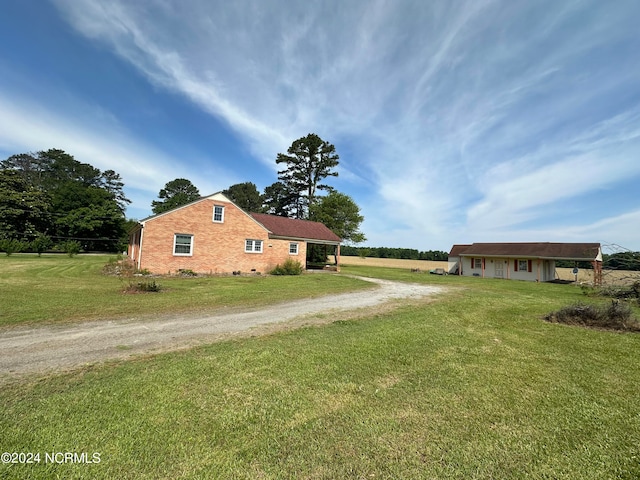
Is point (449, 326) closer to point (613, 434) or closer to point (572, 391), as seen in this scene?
point (572, 391)

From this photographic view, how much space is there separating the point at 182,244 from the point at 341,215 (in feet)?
76.3

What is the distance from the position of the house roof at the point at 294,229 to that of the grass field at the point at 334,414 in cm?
1878

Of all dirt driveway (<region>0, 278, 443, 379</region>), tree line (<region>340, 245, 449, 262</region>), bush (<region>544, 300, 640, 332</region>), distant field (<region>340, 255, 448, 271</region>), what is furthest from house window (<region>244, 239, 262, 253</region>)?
tree line (<region>340, 245, 449, 262</region>)

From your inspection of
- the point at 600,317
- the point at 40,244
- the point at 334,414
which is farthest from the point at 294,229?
the point at 40,244

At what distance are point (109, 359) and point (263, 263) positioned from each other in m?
17.4

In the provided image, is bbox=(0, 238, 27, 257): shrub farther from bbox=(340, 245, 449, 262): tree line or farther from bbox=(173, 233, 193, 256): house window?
bbox=(340, 245, 449, 262): tree line

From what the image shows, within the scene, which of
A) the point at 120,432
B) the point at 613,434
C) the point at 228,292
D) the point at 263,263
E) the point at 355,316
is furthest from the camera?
the point at 263,263

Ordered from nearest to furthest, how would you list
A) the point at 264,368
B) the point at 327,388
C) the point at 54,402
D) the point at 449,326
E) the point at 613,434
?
the point at 613,434 < the point at 54,402 < the point at 327,388 < the point at 264,368 < the point at 449,326

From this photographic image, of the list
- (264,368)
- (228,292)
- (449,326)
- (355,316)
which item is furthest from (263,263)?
(264,368)

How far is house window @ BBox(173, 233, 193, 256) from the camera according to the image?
59.9 ft

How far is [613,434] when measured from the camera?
2992 mm

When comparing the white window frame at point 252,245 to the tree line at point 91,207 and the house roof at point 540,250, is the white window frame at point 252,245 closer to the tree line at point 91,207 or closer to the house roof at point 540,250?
the tree line at point 91,207

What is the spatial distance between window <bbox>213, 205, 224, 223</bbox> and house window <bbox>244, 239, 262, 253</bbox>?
241cm

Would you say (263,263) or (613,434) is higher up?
(263,263)
